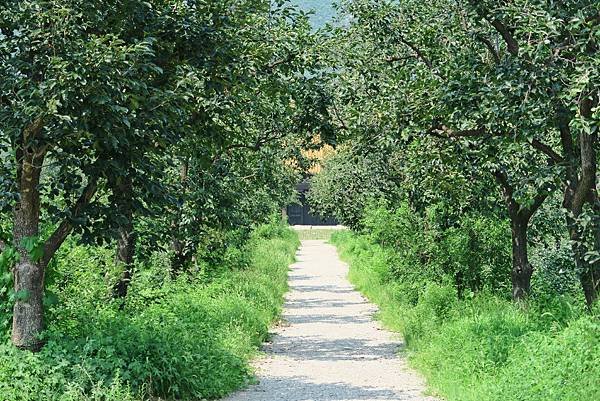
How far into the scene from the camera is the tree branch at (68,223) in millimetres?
9562

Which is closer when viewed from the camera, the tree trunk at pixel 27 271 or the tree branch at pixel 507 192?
the tree trunk at pixel 27 271

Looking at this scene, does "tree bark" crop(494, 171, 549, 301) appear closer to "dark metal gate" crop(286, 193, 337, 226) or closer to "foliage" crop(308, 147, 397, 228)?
"foliage" crop(308, 147, 397, 228)

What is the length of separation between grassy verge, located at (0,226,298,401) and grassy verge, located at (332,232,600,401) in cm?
250

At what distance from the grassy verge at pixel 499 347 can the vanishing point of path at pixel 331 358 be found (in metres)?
0.42

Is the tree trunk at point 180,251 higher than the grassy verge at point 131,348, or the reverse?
the tree trunk at point 180,251

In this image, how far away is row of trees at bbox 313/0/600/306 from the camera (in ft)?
34.0

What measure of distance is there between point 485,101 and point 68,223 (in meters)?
4.58

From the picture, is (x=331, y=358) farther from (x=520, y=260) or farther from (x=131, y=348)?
(x=131, y=348)

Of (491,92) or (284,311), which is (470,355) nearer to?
(491,92)

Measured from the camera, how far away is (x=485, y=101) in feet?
35.1

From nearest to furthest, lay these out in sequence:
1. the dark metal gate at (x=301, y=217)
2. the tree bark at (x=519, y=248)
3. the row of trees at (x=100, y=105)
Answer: the row of trees at (x=100, y=105) → the tree bark at (x=519, y=248) → the dark metal gate at (x=301, y=217)

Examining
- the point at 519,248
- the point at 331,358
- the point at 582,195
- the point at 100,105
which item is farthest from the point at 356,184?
the point at 100,105

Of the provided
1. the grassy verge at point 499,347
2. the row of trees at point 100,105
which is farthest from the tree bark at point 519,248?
the row of trees at point 100,105

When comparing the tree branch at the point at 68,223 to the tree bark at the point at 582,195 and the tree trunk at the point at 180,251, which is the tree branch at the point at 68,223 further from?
the tree trunk at the point at 180,251
